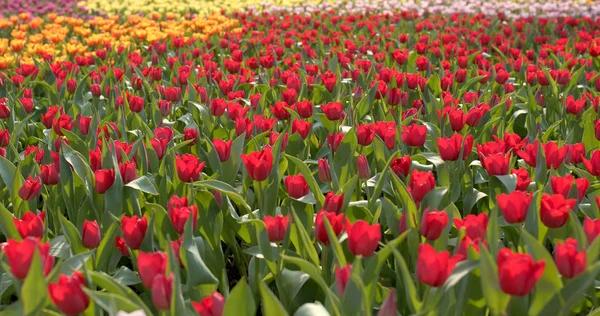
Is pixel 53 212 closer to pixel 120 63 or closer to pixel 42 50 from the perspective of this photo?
pixel 120 63

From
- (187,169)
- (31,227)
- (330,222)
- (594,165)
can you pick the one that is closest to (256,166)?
(187,169)

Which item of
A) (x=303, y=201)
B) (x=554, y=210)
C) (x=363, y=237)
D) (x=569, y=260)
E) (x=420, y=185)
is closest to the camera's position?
(x=569, y=260)

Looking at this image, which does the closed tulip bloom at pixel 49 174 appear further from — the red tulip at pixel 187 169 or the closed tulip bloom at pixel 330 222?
the closed tulip bloom at pixel 330 222

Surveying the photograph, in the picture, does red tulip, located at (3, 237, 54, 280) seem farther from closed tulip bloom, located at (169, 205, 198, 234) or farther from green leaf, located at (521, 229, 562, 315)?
green leaf, located at (521, 229, 562, 315)

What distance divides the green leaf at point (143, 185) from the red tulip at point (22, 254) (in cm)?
68

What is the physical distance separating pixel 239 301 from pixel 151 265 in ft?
0.66

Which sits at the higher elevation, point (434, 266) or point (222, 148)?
point (434, 266)

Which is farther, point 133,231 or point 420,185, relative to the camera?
point 420,185

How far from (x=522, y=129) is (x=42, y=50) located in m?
4.23

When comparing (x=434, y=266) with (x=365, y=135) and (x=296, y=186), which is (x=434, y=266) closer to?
(x=296, y=186)

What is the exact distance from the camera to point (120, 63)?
5238mm

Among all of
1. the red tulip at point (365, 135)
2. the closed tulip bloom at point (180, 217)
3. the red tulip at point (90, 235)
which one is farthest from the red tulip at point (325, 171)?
the red tulip at point (90, 235)

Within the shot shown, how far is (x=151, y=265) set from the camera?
1.36 m

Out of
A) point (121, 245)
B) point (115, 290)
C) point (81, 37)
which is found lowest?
point (81, 37)
